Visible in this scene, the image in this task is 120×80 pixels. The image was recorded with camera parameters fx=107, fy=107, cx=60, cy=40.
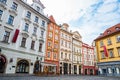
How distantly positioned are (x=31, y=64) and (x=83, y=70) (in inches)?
1050

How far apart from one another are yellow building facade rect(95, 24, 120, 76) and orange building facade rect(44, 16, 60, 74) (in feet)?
39.9

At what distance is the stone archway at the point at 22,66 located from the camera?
2097 centimetres

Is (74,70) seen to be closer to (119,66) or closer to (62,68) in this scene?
(62,68)

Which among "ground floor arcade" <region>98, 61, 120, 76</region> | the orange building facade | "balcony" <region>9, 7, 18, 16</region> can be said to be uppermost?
"balcony" <region>9, 7, 18, 16</region>

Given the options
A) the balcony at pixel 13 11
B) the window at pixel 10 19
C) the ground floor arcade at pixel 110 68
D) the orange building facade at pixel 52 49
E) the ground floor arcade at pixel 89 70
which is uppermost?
the balcony at pixel 13 11

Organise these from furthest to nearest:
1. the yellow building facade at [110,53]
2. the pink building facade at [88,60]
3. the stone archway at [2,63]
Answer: the pink building facade at [88,60]
the yellow building facade at [110,53]
the stone archway at [2,63]

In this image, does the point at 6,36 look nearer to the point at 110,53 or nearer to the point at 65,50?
the point at 65,50

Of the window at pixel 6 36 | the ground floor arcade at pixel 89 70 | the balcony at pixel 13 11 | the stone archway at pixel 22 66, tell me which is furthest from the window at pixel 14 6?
the ground floor arcade at pixel 89 70

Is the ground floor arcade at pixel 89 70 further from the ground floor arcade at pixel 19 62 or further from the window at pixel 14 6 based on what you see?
the window at pixel 14 6

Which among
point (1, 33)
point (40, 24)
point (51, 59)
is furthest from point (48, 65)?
point (1, 33)

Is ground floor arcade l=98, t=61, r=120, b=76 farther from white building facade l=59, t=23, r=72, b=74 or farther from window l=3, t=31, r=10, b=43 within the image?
window l=3, t=31, r=10, b=43

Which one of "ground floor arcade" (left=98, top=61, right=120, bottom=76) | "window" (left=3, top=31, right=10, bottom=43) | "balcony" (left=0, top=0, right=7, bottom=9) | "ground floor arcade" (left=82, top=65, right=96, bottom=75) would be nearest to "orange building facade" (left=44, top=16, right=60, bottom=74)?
"window" (left=3, top=31, right=10, bottom=43)

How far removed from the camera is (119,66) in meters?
23.7

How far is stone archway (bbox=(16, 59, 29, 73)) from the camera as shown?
2097cm
